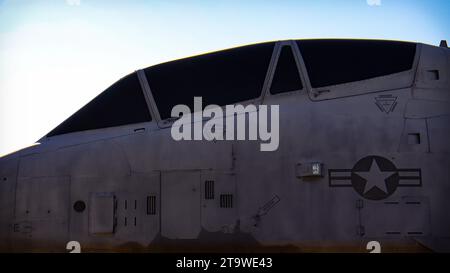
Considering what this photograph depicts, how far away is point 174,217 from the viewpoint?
289 inches

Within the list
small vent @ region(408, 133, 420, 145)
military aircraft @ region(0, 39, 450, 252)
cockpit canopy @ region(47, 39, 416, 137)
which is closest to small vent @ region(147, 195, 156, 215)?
military aircraft @ region(0, 39, 450, 252)

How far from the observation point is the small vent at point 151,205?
7371 millimetres

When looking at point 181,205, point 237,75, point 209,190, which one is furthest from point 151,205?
point 237,75

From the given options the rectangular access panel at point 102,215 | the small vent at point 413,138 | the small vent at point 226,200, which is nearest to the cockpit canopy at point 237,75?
the small vent at point 413,138

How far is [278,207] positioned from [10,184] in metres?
3.81

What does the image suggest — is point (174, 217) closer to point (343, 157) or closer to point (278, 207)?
point (278, 207)

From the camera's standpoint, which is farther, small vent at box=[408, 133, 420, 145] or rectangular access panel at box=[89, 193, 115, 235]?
small vent at box=[408, 133, 420, 145]

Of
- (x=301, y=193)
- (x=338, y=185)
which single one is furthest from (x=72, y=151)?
(x=338, y=185)

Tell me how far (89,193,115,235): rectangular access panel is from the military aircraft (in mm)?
15

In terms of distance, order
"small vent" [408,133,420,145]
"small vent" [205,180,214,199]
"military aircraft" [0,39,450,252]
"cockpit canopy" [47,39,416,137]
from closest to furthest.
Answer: "military aircraft" [0,39,450,252], "small vent" [205,180,214,199], "small vent" [408,133,420,145], "cockpit canopy" [47,39,416,137]

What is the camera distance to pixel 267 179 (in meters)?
7.40

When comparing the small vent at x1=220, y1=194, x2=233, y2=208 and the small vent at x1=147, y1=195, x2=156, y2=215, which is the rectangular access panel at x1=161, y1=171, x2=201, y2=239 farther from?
the small vent at x1=220, y1=194, x2=233, y2=208

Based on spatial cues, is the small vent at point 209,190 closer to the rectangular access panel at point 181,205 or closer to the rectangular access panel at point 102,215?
the rectangular access panel at point 181,205

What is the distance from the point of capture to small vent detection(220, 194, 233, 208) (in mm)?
7355
